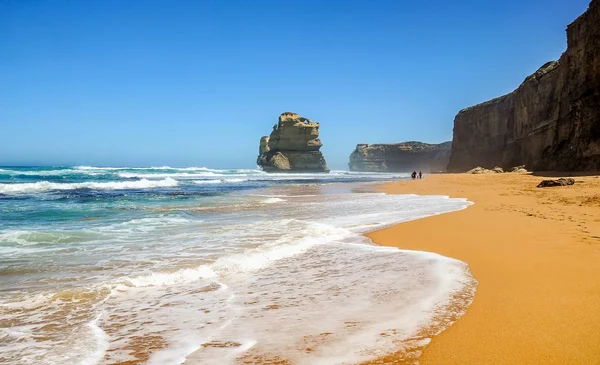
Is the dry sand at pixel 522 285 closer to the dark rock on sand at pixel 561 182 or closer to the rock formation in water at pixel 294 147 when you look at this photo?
the dark rock on sand at pixel 561 182

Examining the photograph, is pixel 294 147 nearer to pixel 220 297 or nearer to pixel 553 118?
pixel 553 118

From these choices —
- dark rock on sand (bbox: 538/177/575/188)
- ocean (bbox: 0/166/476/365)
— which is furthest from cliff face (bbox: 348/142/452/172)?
ocean (bbox: 0/166/476/365)

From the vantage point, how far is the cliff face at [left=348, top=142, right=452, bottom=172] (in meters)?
114

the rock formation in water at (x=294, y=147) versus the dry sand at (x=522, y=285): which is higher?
the rock formation in water at (x=294, y=147)

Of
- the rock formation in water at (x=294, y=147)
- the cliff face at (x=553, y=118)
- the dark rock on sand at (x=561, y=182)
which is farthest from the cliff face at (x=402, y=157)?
the dark rock on sand at (x=561, y=182)

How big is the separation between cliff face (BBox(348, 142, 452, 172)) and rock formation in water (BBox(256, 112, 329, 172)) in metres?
40.9

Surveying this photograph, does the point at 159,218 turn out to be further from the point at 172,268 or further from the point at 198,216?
the point at 172,268

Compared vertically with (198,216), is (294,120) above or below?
above

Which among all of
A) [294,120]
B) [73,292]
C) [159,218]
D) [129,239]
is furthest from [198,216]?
[294,120]

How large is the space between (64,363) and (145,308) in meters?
1.20

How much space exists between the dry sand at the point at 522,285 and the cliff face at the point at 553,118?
20140 mm

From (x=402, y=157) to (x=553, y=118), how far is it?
93.7 metres

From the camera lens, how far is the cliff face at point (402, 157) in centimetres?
11428

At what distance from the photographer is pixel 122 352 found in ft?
9.53
